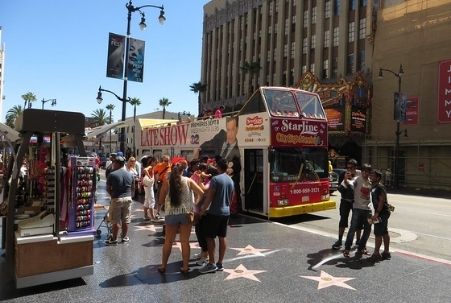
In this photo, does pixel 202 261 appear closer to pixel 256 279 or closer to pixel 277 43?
pixel 256 279

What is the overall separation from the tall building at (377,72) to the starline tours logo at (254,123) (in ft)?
59.2

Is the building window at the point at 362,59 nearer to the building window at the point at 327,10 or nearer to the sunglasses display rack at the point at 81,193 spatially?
the building window at the point at 327,10

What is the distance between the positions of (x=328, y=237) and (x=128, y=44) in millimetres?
12503

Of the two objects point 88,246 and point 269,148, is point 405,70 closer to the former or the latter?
point 269,148

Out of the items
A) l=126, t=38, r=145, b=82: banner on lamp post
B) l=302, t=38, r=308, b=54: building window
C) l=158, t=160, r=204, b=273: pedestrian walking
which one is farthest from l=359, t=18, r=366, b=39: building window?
l=158, t=160, r=204, b=273: pedestrian walking

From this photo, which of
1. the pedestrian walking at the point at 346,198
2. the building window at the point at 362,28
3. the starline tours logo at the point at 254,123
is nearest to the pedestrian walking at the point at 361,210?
the pedestrian walking at the point at 346,198

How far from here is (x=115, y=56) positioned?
57.6ft

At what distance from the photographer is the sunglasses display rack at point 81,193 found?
19.2ft

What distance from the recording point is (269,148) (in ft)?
36.2

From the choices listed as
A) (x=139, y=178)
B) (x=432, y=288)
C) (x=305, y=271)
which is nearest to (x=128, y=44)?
(x=139, y=178)

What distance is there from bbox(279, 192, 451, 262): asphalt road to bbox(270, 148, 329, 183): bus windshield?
1252 mm

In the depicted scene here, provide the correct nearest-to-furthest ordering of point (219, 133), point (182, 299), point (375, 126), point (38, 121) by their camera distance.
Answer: point (182, 299) < point (38, 121) < point (219, 133) < point (375, 126)

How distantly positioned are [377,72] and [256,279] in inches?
1150

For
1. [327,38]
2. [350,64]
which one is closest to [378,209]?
[350,64]
